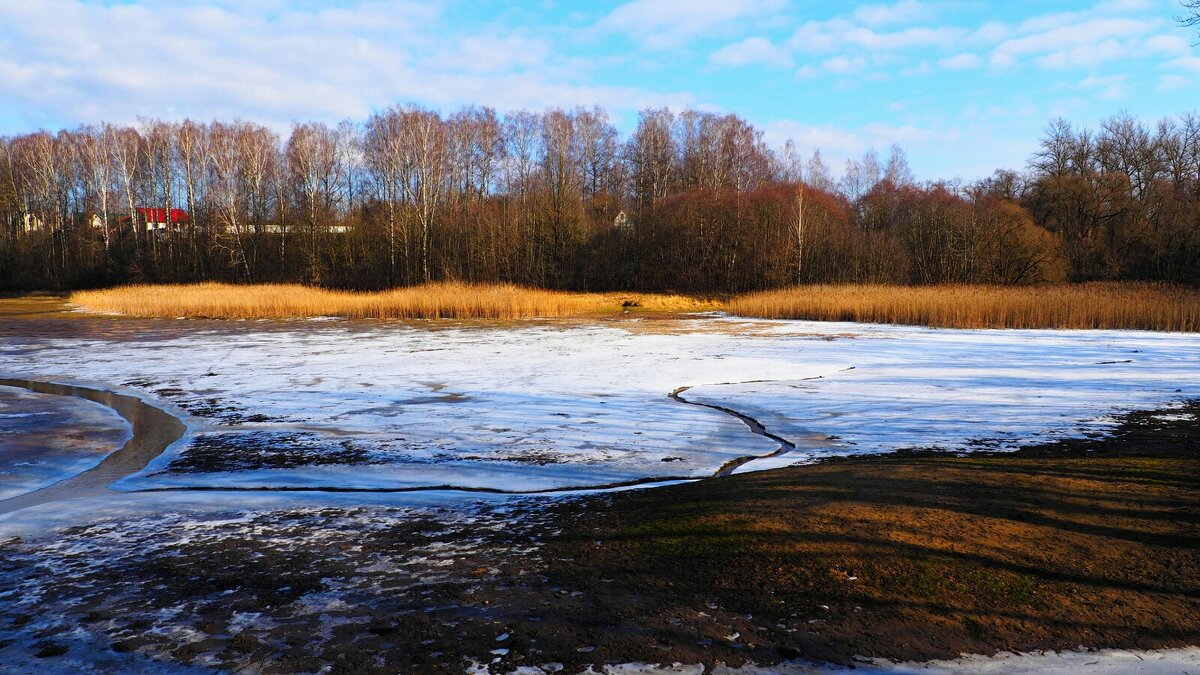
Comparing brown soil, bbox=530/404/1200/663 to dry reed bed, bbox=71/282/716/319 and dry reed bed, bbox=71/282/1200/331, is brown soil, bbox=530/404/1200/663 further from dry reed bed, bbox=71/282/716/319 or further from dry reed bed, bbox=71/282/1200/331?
dry reed bed, bbox=71/282/716/319

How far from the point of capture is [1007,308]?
20.3 m

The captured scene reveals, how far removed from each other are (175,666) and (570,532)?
1.83 meters

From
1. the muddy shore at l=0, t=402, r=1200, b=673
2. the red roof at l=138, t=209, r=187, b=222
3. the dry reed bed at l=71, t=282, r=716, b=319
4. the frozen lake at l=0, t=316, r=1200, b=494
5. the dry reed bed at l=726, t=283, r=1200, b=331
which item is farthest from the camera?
the red roof at l=138, t=209, r=187, b=222

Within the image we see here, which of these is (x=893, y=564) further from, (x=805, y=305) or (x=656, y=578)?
(x=805, y=305)

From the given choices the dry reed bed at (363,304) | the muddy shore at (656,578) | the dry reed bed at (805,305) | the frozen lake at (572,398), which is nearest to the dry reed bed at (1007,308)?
the dry reed bed at (805,305)

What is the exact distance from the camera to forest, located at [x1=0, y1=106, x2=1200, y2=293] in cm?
Result: 3553

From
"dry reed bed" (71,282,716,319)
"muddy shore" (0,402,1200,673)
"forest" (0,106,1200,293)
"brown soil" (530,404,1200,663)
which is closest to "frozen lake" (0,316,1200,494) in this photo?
"muddy shore" (0,402,1200,673)

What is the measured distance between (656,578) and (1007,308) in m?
20.4

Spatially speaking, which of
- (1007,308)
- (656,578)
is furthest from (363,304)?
(656,578)

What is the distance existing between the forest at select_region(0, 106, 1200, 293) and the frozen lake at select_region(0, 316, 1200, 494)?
66.4 feet

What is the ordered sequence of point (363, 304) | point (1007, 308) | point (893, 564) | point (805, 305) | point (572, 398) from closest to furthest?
point (893, 564) < point (572, 398) < point (1007, 308) < point (805, 305) < point (363, 304)

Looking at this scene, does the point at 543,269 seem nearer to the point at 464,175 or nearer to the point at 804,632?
the point at 464,175

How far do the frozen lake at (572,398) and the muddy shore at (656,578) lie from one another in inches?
46.2

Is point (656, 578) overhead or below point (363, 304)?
below
